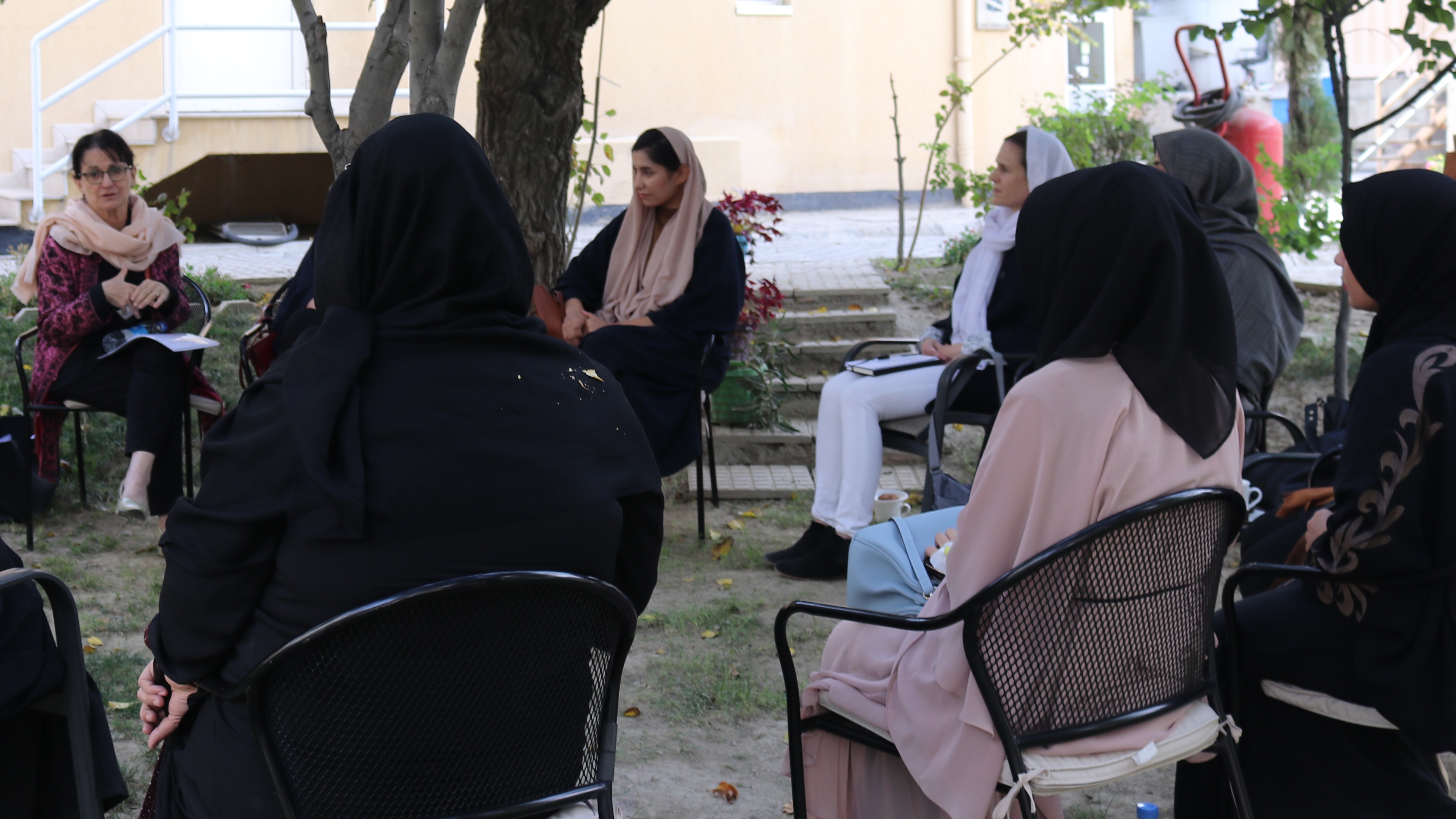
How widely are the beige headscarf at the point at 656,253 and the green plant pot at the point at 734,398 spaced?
1.01 metres

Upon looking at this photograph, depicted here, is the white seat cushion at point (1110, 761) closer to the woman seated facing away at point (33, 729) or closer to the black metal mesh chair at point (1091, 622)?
the black metal mesh chair at point (1091, 622)

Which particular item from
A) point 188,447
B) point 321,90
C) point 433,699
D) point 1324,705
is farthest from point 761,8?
point 433,699

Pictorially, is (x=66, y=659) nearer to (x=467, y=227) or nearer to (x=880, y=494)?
(x=467, y=227)

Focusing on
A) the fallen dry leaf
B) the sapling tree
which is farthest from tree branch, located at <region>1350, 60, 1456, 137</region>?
the fallen dry leaf

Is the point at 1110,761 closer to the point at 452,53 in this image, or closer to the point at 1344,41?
the point at 452,53

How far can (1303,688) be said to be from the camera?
2221mm

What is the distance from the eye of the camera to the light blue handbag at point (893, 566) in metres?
2.40

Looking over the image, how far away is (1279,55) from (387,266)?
14.2 meters

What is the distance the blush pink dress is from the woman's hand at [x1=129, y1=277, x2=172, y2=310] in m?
3.72

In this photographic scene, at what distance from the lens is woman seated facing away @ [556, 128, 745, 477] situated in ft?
15.4

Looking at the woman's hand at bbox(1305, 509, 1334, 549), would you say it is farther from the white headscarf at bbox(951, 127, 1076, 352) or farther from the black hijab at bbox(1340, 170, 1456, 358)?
the white headscarf at bbox(951, 127, 1076, 352)

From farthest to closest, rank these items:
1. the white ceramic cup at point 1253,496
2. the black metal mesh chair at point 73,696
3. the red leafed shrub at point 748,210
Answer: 1. the red leafed shrub at point 748,210
2. the white ceramic cup at point 1253,496
3. the black metal mesh chair at point 73,696

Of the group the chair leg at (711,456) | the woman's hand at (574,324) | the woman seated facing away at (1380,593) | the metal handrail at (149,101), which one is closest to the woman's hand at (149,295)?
the woman's hand at (574,324)

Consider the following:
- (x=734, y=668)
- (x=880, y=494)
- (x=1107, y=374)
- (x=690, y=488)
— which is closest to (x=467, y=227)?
(x=1107, y=374)
